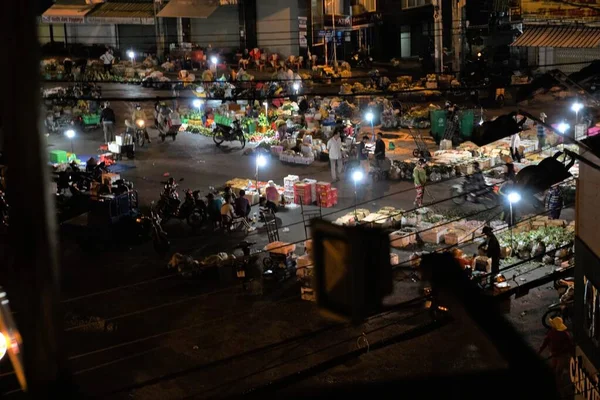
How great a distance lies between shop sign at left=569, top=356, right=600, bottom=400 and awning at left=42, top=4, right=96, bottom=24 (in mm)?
37380

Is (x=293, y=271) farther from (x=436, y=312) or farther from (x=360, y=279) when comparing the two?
(x=360, y=279)

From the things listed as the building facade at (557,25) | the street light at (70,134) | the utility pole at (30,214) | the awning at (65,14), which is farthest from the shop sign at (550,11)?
the utility pole at (30,214)

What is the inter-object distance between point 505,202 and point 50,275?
1498 centimetres

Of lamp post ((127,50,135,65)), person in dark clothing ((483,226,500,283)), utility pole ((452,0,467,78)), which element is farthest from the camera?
lamp post ((127,50,135,65))

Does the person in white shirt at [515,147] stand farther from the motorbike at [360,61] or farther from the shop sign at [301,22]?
the motorbike at [360,61]

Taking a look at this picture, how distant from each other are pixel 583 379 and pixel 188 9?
3558 centimetres

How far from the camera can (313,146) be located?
2533 cm

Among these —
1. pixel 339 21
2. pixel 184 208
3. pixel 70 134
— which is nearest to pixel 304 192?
pixel 184 208

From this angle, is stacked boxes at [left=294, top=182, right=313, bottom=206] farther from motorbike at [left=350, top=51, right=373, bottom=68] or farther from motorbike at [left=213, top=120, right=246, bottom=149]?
motorbike at [left=350, top=51, right=373, bottom=68]

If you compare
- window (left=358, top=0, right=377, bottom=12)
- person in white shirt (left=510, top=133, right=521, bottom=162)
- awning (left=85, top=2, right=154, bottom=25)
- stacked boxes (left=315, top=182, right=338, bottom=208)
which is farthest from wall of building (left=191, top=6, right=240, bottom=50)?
stacked boxes (left=315, top=182, right=338, bottom=208)

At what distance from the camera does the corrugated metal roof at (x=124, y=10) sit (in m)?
42.5

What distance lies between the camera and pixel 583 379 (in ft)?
31.4

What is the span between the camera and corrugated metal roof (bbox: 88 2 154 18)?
42531 millimetres

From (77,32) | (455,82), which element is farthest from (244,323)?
(77,32)
